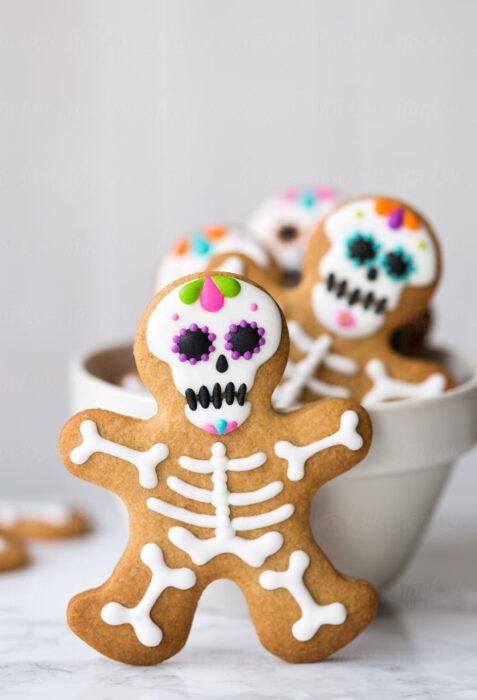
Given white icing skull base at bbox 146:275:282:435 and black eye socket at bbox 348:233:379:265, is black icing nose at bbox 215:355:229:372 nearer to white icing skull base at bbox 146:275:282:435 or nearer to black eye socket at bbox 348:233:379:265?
white icing skull base at bbox 146:275:282:435

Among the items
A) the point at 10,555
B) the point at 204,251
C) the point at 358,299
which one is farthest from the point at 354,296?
the point at 10,555

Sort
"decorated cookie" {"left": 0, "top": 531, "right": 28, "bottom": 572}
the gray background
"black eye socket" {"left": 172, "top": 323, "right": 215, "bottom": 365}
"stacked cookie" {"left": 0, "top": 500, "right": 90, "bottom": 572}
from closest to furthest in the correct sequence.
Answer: "black eye socket" {"left": 172, "top": 323, "right": 215, "bottom": 365} < "decorated cookie" {"left": 0, "top": 531, "right": 28, "bottom": 572} < "stacked cookie" {"left": 0, "top": 500, "right": 90, "bottom": 572} < the gray background

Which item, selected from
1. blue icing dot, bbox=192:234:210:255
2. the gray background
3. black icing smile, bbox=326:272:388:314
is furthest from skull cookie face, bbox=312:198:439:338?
the gray background

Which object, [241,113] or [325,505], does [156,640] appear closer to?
[325,505]

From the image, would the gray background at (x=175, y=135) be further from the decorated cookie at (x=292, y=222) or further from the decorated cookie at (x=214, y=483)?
the decorated cookie at (x=214, y=483)

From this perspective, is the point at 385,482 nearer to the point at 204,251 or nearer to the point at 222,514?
the point at 222,514

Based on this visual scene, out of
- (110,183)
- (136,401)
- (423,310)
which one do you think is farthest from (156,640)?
(110,183)
